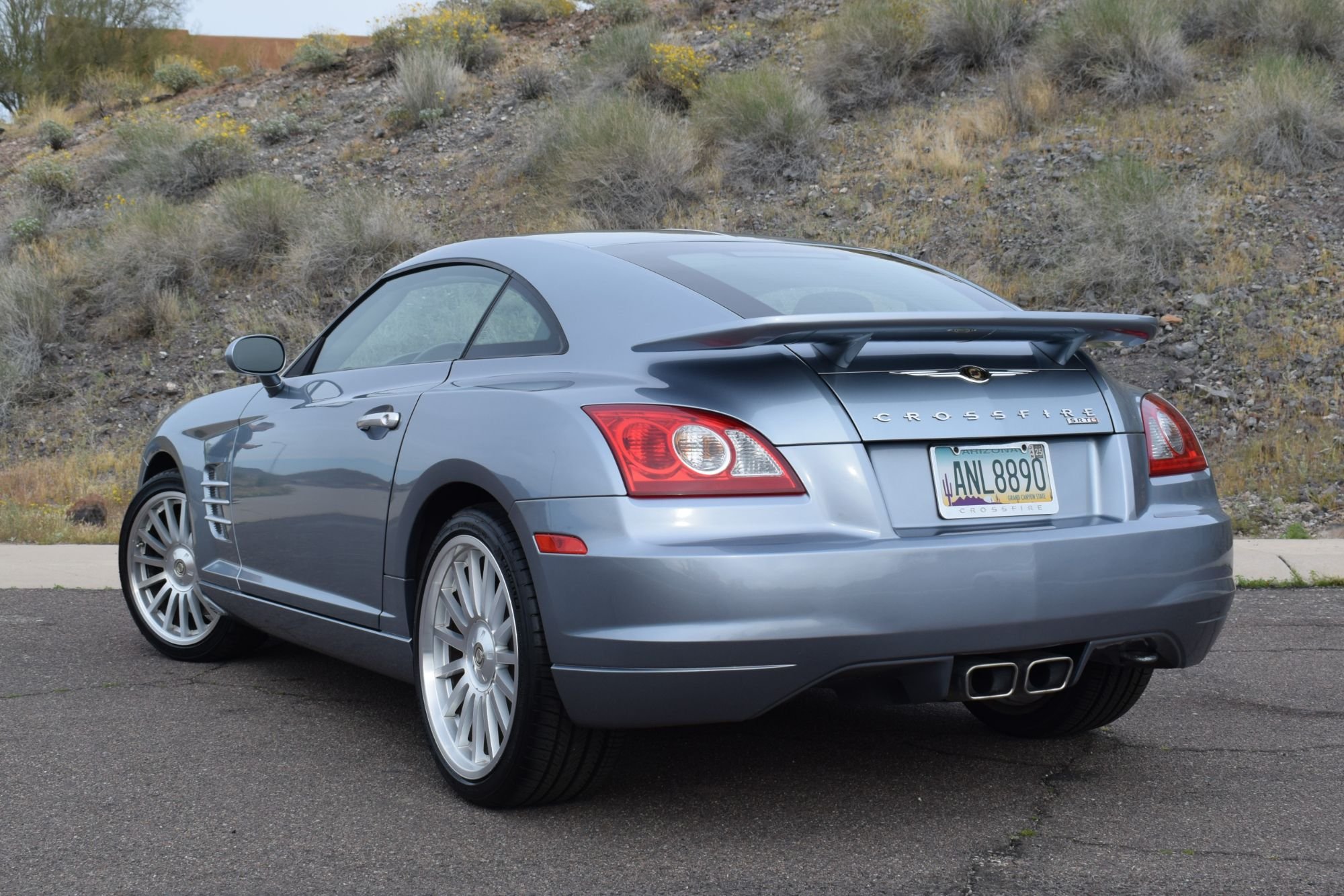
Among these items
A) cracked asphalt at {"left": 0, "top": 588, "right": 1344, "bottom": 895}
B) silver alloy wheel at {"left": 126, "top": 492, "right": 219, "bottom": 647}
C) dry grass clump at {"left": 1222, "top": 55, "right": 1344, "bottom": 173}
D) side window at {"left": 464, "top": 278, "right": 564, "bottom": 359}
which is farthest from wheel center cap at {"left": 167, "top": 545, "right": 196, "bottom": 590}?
dry grass clump at {"left": 1222, "top": 55, "right": 1344, "bottom": 173}

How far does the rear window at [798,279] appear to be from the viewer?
12.7 feet

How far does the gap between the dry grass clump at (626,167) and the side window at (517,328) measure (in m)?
12.4

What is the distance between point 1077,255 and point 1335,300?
7.89ft

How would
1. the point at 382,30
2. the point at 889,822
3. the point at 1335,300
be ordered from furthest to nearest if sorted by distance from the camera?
the point at 382,30
the point at 1335,300
the point at 889,822

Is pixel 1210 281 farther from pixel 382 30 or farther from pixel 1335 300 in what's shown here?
pixel 382 30

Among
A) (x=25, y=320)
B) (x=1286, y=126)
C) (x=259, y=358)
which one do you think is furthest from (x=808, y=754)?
(x=25, y=320)

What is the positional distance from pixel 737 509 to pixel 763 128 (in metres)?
14.8

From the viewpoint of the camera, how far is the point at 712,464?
3.22 m

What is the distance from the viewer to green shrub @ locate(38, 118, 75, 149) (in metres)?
25.4

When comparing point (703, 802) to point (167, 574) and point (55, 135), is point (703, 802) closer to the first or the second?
point (167, 574)

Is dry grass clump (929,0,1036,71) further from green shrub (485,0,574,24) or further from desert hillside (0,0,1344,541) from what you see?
green shrub (485,0,574,24)

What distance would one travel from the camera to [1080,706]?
422 centimetres

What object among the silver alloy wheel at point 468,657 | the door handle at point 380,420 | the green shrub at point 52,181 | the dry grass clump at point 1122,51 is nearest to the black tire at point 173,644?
the door handle at point 380,420

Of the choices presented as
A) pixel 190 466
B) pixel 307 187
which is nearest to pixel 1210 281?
pixel 190 466
